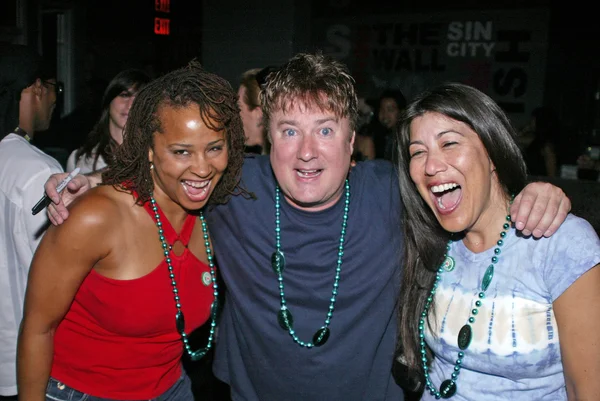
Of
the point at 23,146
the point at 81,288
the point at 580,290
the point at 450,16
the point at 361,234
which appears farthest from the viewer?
the point at 450,16

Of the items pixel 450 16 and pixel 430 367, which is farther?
pixel 450 16

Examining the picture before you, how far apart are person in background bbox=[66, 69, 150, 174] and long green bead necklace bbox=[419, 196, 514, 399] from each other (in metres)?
2.38

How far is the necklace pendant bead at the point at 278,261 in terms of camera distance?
7.30ft

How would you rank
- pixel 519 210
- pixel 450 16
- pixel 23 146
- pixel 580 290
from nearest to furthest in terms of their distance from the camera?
pixel 580 290 → pixel 519 210 → pixel 23 146 → pixel 450 16

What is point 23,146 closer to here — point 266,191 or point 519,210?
point 266,191

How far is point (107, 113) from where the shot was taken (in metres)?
3.88

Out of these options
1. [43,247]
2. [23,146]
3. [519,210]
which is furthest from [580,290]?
[23,146]

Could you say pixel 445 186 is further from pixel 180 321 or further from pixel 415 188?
pixel 180 321

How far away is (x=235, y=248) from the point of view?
2318 mm

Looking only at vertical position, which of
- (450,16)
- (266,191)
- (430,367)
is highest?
(450,16)

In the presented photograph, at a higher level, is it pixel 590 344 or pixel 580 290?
pixel 580 290

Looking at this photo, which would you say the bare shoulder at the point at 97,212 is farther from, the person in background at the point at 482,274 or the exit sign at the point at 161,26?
the exit sign at the point at 161,26

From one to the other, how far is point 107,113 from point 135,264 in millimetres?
2126

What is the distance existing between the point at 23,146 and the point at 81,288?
0.98 meters
